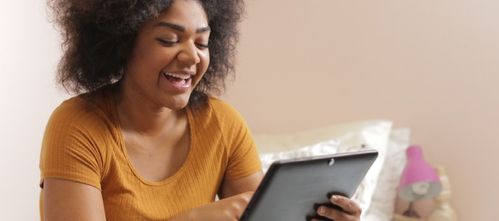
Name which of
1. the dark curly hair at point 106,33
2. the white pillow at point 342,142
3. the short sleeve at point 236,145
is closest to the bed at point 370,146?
the white pillow at point 342,142

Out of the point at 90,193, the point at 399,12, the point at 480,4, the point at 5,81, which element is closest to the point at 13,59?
the point at 5,81

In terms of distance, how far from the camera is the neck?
130 cm

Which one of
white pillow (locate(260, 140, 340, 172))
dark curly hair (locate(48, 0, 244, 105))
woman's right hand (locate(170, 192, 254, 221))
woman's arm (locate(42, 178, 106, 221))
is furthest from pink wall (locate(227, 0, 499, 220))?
woman's arm (locate(42, 178, 106, 221))

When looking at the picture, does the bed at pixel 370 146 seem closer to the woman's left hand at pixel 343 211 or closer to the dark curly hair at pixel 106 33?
the dark curly hair at pixel 106 33

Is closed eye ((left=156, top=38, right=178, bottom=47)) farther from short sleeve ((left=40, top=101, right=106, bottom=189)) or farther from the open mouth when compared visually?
short sleeve ((left=40, top=101, right=106, bottom=189))

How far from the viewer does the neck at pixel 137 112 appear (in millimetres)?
1303

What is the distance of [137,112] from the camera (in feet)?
4.31

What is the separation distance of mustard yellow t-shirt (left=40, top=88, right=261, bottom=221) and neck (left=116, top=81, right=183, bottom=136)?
0.7 inches

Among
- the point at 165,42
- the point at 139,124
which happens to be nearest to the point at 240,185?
the point at 139,124

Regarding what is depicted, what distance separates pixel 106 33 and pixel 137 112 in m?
0.15

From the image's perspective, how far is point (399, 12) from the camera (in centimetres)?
218

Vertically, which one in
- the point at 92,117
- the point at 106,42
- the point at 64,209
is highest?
the point at 106,42

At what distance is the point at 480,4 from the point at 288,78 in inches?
24.2

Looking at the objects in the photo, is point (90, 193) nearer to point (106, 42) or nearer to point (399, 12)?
point (106, 42)
